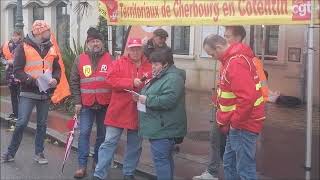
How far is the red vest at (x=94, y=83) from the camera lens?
6.54 m

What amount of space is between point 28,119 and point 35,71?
2.26 ft

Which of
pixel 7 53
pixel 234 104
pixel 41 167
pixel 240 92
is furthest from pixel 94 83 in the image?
pixel 7 53

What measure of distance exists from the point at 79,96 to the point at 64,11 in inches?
636

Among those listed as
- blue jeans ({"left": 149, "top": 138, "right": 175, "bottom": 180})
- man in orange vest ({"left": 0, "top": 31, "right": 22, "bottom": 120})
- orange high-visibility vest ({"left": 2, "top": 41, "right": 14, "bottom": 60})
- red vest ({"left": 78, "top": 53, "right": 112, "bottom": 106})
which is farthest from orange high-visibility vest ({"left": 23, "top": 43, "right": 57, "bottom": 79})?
orange high-visibility vest ({"left": 2, "top": 41, "right": 14, "bottom": 60})

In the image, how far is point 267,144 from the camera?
8180mm

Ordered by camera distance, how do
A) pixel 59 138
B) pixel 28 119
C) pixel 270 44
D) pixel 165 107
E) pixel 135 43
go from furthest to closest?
pixel 270 44 < pixel 59 138 < pixel 28 119 < pixel 135 43 < pixel 165 107

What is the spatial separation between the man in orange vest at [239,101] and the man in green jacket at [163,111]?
52 cm

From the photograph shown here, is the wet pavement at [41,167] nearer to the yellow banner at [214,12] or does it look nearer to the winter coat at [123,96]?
the winter coat at [123,96]

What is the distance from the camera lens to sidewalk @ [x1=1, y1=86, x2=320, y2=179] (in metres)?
6.46

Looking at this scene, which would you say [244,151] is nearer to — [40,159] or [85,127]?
[85,127]

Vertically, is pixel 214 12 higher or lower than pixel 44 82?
higher

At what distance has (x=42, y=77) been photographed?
7219 millimetres

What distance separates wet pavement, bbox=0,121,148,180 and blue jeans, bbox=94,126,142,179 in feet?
1.56

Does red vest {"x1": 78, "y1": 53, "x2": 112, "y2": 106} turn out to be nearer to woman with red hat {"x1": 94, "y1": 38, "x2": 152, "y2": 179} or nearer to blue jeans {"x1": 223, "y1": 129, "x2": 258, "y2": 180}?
woman with red hat {"x1": 94, "y1": 38, "x2": 152, "y2": 179}
